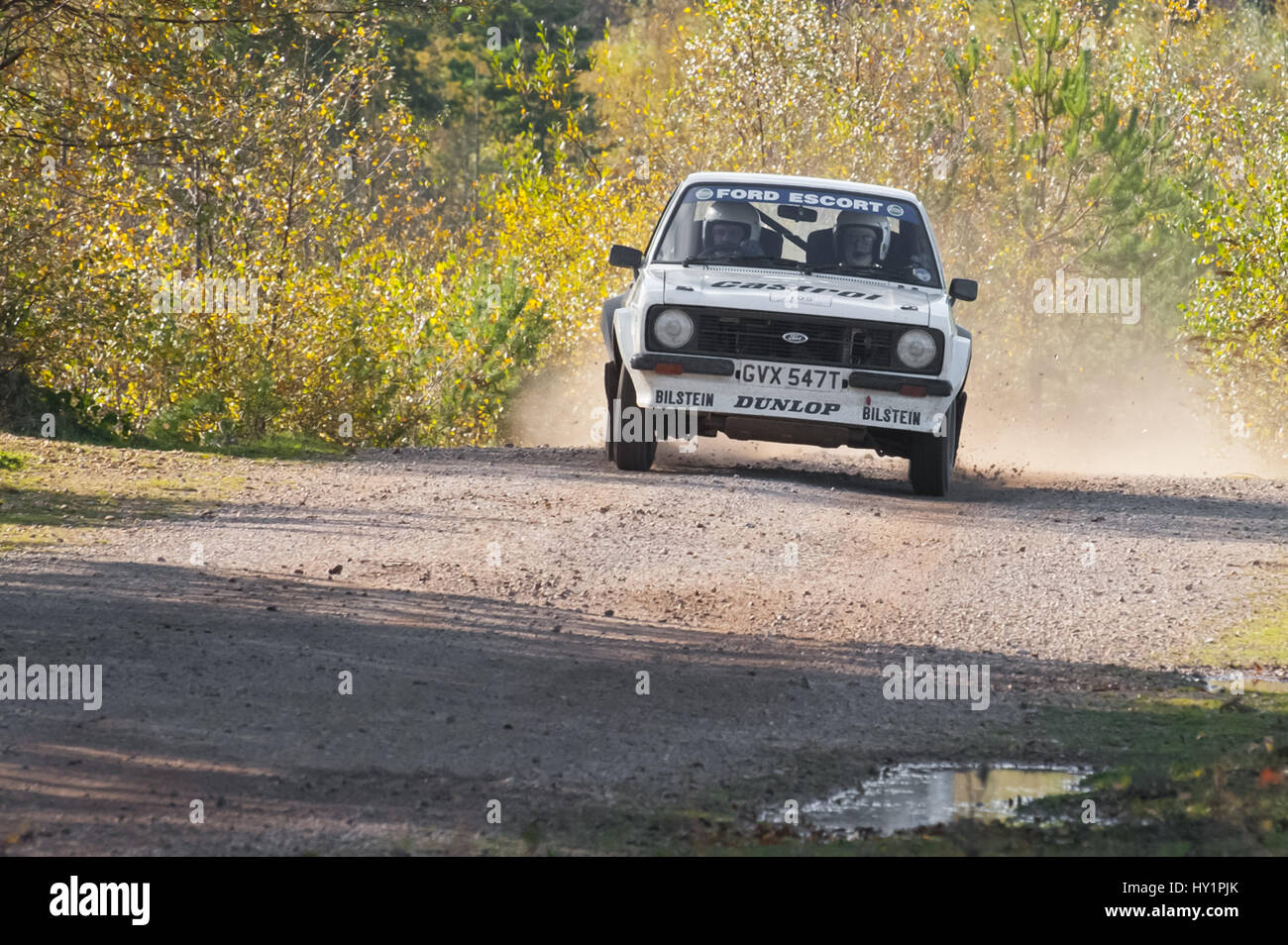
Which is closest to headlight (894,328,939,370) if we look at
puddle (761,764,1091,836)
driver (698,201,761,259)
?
driver (698,201,761,259)

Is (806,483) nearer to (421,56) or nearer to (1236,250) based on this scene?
(1236,250)

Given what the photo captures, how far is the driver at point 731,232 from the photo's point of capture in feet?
40.0

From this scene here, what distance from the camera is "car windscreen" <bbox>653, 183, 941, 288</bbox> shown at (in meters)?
12.1

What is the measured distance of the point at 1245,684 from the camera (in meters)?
7.04

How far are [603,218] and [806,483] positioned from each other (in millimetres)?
17624

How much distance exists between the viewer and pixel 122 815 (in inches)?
180

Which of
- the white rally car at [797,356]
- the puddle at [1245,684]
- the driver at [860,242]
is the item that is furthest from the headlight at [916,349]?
the puddle at [1245,684]

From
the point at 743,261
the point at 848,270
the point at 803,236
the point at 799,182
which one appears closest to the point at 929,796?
the point at 848,270

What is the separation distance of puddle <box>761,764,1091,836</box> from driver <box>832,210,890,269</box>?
6.89 metres

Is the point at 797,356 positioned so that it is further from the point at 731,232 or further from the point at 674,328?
the point at 731,232

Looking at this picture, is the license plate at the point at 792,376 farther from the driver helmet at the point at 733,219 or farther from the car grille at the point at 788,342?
the driver helmet at the point at 733,219

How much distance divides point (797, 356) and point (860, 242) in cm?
142

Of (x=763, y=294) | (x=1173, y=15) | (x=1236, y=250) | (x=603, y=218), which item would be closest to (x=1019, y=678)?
(x=763, y=294)

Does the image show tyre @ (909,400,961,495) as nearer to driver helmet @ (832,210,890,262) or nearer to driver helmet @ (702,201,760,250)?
driver helmet @ (832,210,890,262)
